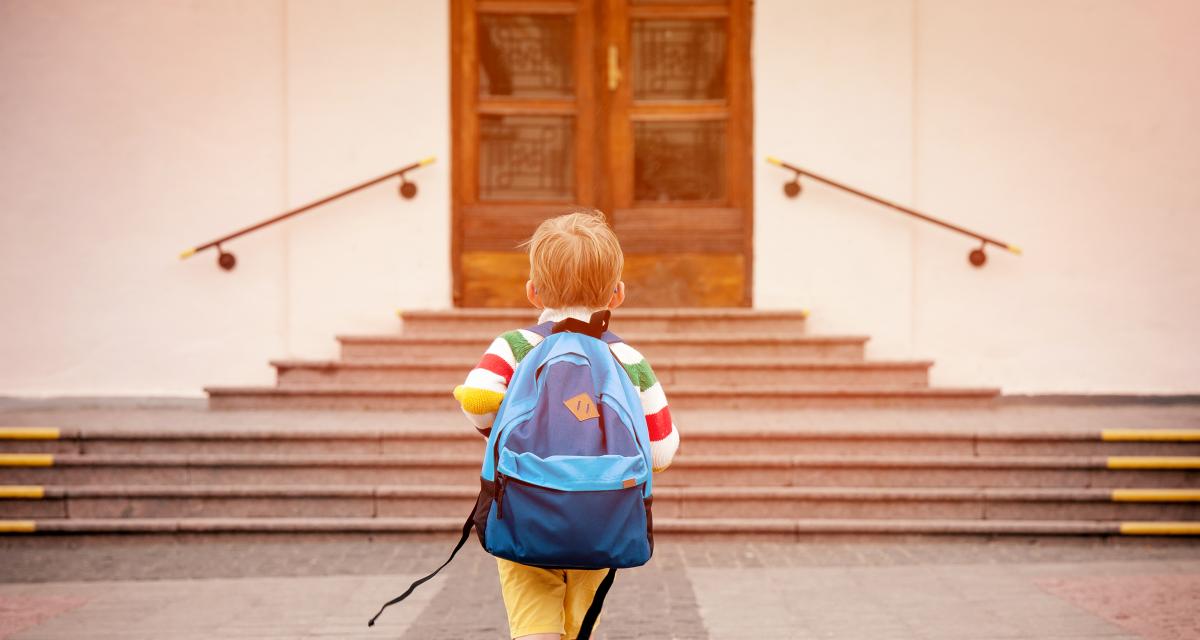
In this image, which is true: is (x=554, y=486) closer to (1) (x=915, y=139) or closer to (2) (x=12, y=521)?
(2) (x=12, y=521)

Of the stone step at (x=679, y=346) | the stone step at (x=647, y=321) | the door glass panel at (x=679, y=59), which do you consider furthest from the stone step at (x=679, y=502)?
the door glass panel at (x=679, y=59)

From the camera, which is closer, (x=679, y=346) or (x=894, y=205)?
(x=679, y=346)

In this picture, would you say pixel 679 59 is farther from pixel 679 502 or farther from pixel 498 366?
pixel 498 366

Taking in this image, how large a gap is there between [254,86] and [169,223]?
4.11 feet

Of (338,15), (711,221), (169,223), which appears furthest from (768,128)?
(169,223)

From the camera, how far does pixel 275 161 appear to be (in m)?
7.81

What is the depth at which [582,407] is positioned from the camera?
229 centimetres

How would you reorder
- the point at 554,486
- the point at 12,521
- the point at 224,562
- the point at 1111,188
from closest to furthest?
the point at 554,486 → the point at 224,562 → the point at 12,521 → the point at 1111,188

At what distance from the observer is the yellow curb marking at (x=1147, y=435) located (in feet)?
19.1

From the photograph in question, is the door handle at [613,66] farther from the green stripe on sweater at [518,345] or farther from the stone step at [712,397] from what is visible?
the green stripe on sweater at [518,345]

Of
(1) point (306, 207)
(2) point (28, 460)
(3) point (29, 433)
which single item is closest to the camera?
(2) point (28, 460)

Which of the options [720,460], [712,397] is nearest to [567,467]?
[720,460]

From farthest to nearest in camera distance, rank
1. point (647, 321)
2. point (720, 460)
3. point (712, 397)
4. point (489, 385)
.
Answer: point (647, 321), point (712, 397), point (720, 460), point (489, 385)

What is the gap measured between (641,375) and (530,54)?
19.9 feet
